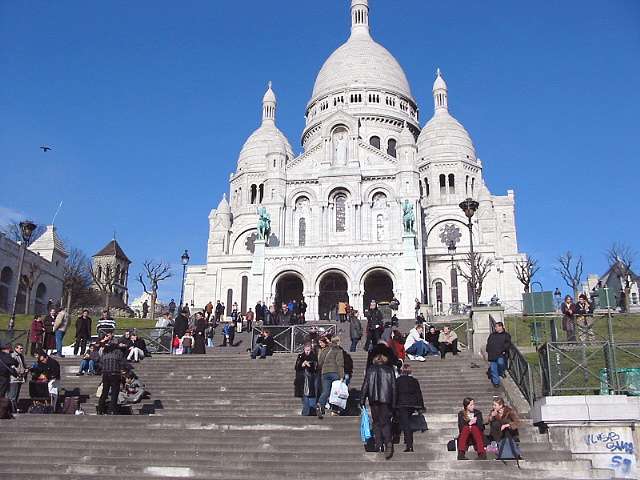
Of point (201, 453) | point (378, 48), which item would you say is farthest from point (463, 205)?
point (378, 48)

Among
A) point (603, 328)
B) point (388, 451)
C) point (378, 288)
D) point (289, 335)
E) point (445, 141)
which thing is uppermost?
point (445, 141)

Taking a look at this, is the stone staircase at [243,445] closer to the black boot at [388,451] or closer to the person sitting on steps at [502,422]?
the black boot at [388,451]

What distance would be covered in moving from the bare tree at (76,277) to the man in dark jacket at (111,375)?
168 ft

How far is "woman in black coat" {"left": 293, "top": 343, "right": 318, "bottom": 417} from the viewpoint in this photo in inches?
565

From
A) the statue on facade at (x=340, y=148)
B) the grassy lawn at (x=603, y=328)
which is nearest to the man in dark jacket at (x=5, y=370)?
the grassy lawn at (x=603, y=328)

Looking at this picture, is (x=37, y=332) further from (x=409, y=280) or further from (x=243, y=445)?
(x=409, y=280)

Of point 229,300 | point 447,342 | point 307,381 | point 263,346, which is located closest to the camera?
point 307,381

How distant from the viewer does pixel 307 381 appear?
47.2ft

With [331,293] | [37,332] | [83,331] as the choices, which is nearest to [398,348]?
[83,331]

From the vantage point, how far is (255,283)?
46.9 meters

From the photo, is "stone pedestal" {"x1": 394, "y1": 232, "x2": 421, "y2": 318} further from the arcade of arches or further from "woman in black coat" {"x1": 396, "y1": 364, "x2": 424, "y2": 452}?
"woman in black coat" {"x1": 396, "y1": 364, "x2": 424, "y2": 452}

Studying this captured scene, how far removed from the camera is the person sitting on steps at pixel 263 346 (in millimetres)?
20219

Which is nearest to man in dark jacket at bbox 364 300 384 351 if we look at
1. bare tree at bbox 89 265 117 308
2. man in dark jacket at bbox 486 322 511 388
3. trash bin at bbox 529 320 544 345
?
man in dark jacket at bbox 486 322 511 388

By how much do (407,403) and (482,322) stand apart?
9159mm
